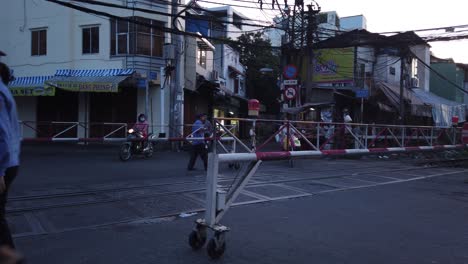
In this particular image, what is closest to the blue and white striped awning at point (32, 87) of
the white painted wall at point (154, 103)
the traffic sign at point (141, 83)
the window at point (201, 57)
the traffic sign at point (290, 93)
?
the traffic sign at point (141, 83)

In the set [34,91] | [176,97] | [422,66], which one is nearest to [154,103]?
[176,97]

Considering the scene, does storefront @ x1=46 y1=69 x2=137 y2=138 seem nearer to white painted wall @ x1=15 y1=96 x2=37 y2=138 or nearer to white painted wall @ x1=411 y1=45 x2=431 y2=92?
white painted wall @ x1=15 y1=96 x2=37 y2=138

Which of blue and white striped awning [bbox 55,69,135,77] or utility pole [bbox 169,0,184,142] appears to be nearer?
utility pole [bbox 169,0,184,142]

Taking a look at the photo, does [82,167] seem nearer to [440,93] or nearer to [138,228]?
[138,228]

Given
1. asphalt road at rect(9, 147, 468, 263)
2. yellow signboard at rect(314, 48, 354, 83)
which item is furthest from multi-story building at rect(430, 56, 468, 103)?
asphalt road at rect(9, 147, 468, 263)

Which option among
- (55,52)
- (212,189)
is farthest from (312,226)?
(55,52)

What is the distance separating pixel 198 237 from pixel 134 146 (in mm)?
10453

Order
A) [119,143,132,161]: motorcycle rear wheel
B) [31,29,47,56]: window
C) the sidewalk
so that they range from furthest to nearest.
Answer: [31,29,47,56]: window
[119,143,132,161]: motorcycle rear wheel
the sidewalk

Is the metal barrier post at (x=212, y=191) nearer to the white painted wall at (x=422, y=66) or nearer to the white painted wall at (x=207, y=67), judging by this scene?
the white painted wall at (x=207, y=67)

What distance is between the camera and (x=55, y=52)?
21812 millimetres

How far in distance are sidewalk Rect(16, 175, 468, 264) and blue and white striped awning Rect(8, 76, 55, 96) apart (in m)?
15.4

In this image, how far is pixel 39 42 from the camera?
2239cm

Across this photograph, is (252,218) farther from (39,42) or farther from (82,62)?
(39,42)

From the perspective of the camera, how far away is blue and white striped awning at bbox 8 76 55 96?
64.7 feet
